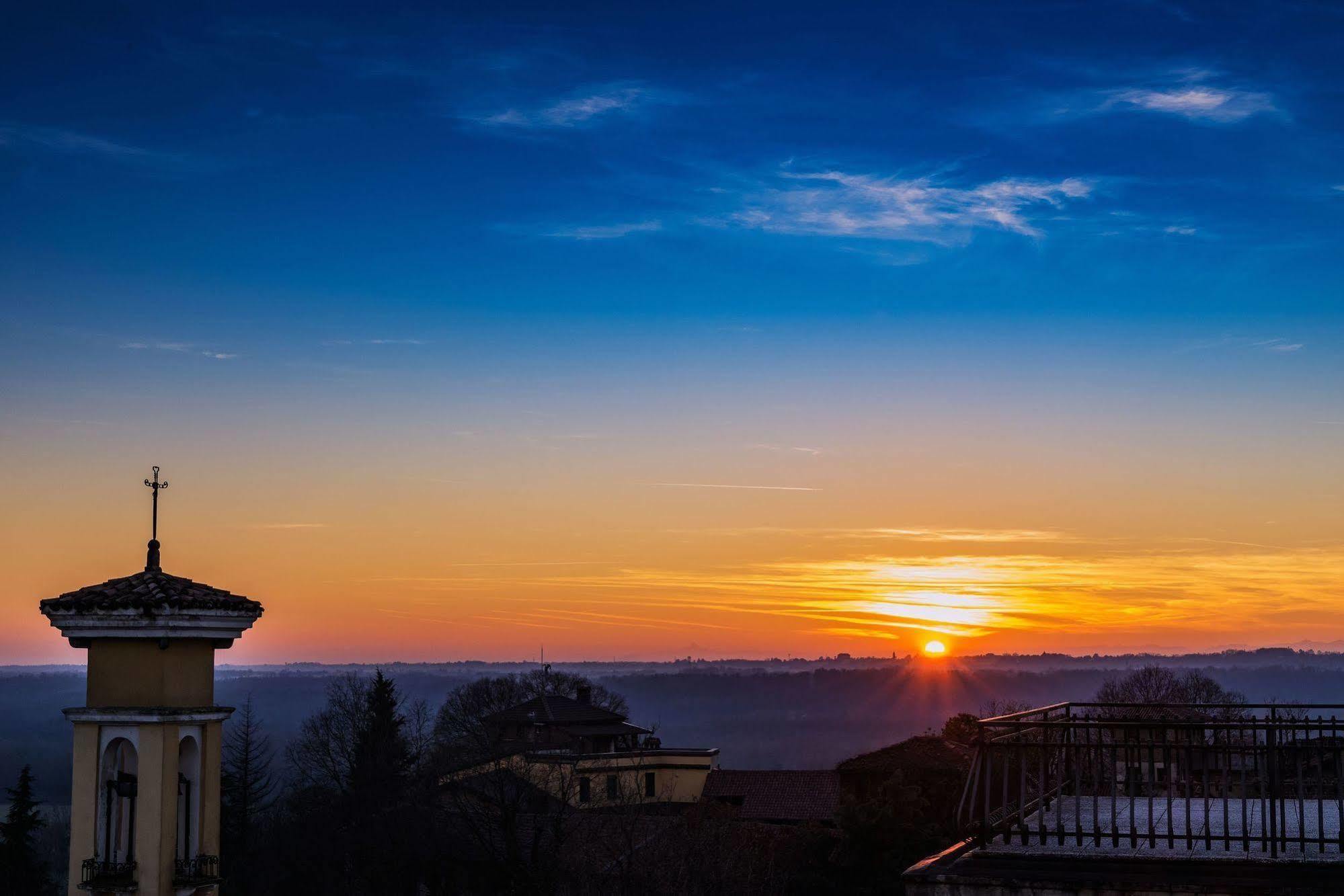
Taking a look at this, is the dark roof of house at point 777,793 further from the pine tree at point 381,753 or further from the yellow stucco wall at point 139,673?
the yellow stucco wall at point 139,673

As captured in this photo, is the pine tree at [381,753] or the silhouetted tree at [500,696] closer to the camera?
the pine tree at [381,753]

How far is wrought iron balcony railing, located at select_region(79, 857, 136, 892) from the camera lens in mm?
11500

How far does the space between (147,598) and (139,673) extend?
0.67 m

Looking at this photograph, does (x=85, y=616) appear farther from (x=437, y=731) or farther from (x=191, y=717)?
(x=437, y=731)

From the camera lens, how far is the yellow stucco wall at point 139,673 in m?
11.8

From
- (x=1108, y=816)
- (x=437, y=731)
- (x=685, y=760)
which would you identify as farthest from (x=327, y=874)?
(x=1108, y=816)

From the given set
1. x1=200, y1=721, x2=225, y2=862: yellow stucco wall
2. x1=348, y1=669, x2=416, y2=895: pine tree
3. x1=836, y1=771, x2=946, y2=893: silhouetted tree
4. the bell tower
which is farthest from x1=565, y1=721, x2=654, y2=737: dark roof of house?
the bell tower

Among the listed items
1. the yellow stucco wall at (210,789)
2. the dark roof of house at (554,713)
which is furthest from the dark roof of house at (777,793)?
the yellow stucco wall at (210,789)

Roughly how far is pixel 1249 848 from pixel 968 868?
6.58 ft

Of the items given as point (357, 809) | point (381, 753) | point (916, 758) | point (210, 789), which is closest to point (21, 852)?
point (357, 809)

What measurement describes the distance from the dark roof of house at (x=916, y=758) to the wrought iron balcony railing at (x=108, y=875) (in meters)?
37.1

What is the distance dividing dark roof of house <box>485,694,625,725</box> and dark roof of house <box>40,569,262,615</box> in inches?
2465

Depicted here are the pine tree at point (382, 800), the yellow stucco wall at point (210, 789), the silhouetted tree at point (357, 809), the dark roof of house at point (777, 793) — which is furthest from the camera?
the dark roof of house at point (777, 793)

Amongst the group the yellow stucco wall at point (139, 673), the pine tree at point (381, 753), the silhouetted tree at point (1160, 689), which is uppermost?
the yellow stucco wall at point (139, 673)
